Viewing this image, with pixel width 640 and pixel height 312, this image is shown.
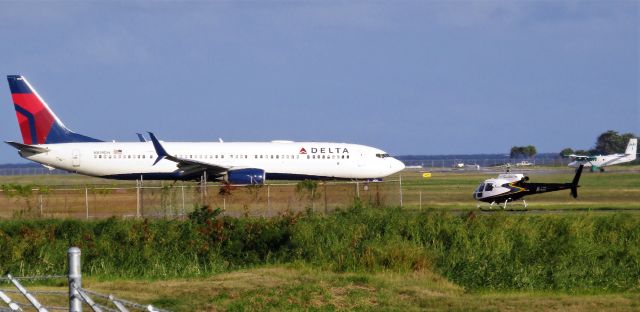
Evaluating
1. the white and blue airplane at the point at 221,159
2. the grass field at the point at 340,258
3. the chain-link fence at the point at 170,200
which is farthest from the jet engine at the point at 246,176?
the grass field at the point at 340,258

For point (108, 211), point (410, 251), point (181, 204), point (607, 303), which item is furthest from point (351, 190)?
point (607, 303)

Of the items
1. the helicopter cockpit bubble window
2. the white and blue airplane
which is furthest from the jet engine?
the helicopter cockpit bubble window

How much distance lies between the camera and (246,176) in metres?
50.7

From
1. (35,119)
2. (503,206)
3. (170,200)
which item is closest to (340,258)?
(170,200)

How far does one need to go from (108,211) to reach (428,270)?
16.6m

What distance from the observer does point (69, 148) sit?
2100 inches

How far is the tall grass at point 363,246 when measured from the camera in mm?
22328

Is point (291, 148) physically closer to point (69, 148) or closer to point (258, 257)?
point (69, 148)

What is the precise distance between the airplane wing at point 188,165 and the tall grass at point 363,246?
18.3 meters

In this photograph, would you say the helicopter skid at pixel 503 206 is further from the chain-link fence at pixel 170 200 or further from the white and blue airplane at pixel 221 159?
the white and blue airplane at pixel 221 159

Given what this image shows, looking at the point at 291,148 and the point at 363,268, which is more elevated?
the point at 291,148

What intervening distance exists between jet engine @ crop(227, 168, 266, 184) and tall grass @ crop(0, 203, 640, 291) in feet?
62.8

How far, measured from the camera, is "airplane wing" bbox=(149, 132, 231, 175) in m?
49.8

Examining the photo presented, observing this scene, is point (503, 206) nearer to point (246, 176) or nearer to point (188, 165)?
point (246, 176)
